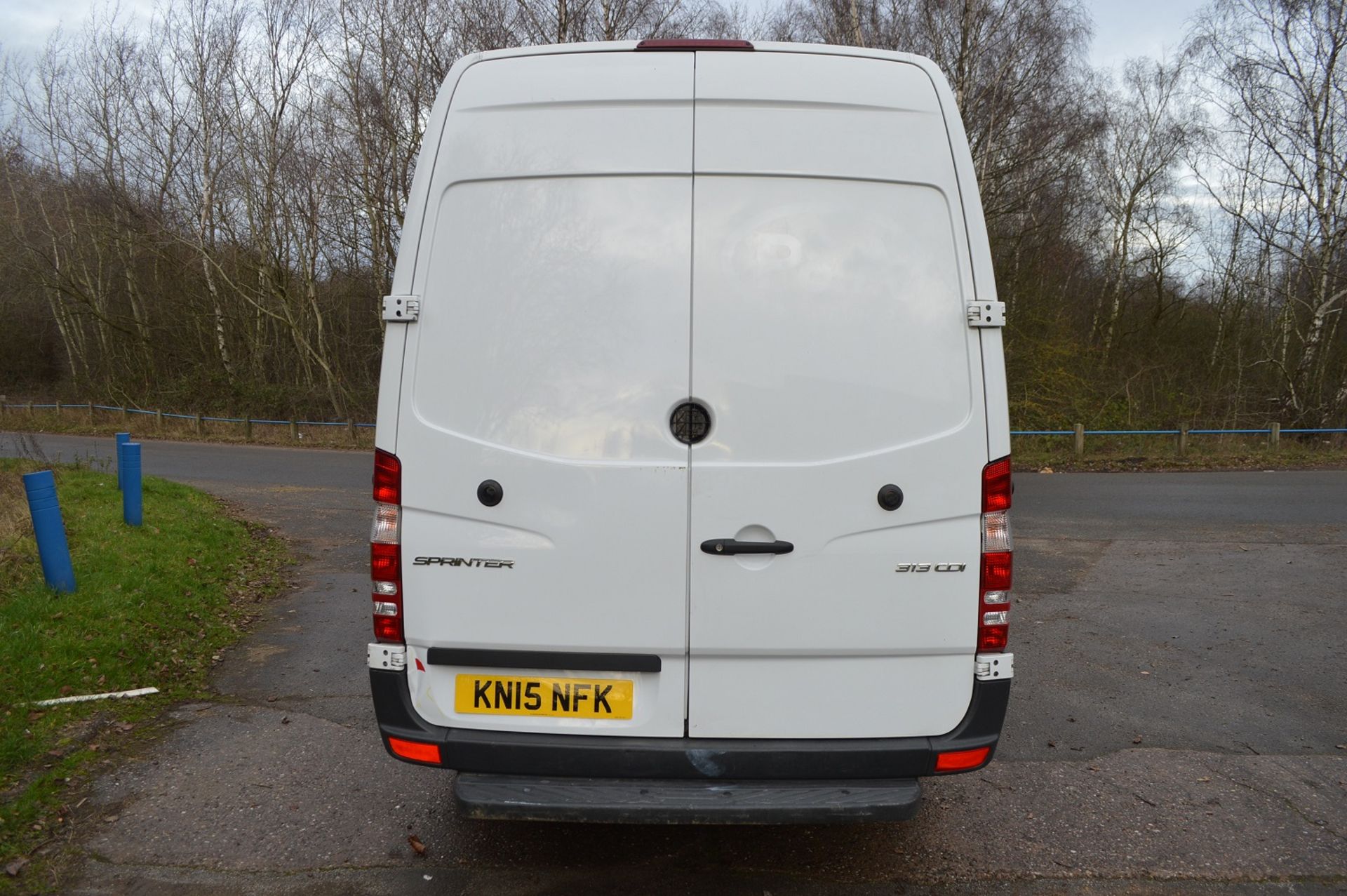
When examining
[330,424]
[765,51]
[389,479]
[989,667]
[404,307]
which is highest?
[765,51]

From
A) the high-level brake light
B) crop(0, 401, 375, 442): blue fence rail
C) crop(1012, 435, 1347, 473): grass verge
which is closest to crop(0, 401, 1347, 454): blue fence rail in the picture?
crop(0, 401, 375, 442): blue fence rail

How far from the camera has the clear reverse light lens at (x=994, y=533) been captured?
2.69 m

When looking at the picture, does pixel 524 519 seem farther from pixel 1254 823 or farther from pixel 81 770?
pixel 1254 823

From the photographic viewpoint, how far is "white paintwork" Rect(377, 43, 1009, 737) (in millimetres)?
2639

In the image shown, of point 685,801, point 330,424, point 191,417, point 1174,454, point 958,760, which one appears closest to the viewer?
point 685,801

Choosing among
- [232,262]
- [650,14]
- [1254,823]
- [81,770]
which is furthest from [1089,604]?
[232,262]

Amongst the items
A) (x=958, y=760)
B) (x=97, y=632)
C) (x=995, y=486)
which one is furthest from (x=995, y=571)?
(x=97, y=632)

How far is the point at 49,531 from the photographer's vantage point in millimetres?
5625

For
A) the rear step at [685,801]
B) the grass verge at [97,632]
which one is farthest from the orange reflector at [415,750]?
the grass verge at [97,632]

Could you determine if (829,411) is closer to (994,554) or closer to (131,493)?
(994,554)

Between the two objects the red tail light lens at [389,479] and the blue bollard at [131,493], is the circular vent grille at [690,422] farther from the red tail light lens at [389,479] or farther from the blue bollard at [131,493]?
the blue bollard at [131,493]

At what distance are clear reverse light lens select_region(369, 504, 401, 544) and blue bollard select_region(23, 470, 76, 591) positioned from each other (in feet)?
12.9

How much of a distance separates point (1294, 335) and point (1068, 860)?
24.8 m

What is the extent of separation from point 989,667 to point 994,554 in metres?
0.34
